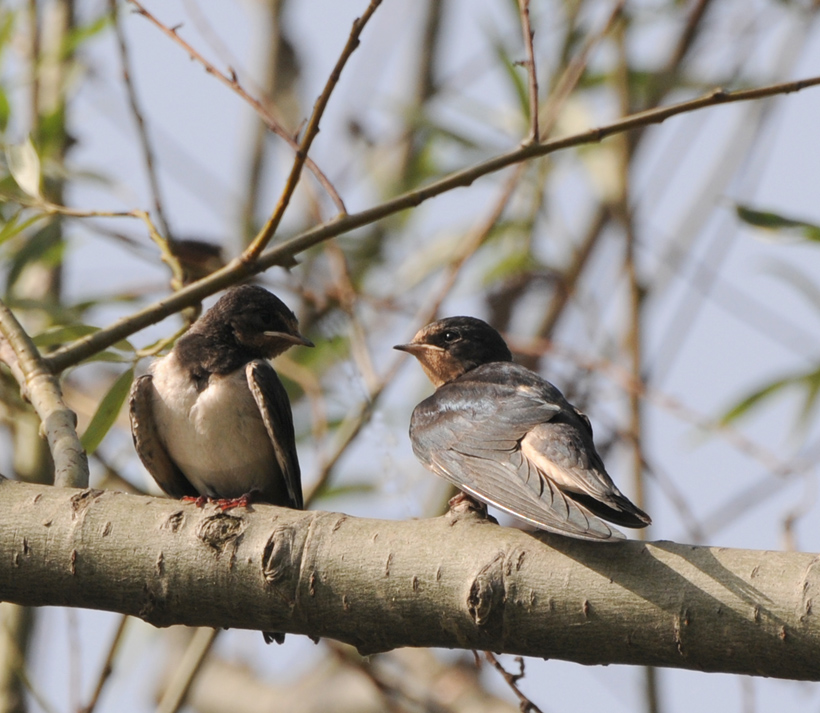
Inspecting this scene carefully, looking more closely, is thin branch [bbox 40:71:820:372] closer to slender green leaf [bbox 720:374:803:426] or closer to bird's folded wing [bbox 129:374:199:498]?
bird's folded wing [bbox 129:374:199:498]

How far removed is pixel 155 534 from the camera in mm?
2703

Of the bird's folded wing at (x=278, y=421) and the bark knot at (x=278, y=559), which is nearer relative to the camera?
the bark knot at (x=278, y=559)

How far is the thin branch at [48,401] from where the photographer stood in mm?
2988

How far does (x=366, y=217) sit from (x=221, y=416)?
1.65 meters

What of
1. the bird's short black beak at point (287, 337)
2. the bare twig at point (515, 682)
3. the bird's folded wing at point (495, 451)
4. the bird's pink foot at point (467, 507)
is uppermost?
the bird's short black beak at point (287, 337)

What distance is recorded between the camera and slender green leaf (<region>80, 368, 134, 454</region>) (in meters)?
3.70

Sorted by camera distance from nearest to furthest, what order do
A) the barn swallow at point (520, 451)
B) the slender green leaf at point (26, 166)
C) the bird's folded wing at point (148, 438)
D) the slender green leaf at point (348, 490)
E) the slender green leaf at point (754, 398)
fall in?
the barn swallow at point (520, 451), the slender green leaf at point (26, 166), the bird's folded wing at point (148, 438), the slender green leaf at point (754, 398), the slender green leaf at point (348, 490)

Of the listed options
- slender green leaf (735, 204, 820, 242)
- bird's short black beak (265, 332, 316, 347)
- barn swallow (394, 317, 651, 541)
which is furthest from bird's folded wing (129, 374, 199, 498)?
slender green leaf (735, 204, 820, 242)

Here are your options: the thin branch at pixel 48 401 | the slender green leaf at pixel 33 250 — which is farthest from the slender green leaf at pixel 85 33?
the thin branch at pixel 48 401

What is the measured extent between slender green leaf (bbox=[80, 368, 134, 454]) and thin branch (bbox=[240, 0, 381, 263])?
90 centimetres

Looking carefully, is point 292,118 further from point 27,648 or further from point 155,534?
point 155,534

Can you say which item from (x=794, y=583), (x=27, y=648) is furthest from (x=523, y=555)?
(x=27, y=648)

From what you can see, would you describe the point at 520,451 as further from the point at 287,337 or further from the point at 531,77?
the point at 287,337

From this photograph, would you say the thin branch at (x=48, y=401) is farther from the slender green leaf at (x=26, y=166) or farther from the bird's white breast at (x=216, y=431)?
the bird's white breast at (x=216, y=431)
